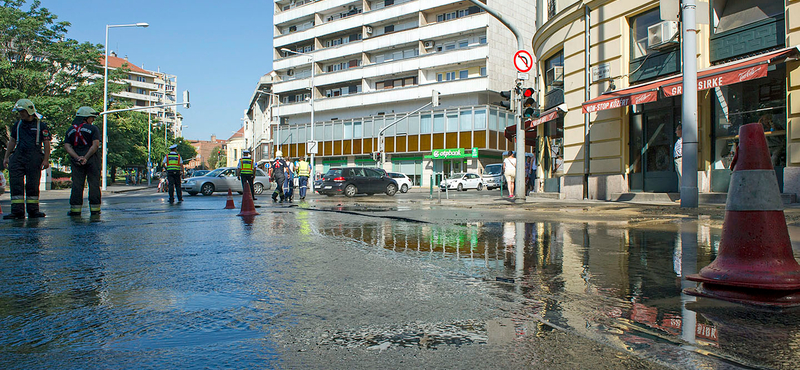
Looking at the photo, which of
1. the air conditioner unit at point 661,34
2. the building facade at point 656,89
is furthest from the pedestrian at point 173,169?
the air conditioner unit at point 661,34

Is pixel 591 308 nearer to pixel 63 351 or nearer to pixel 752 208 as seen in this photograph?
pixel 752 208

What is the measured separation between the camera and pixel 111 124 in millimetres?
49156

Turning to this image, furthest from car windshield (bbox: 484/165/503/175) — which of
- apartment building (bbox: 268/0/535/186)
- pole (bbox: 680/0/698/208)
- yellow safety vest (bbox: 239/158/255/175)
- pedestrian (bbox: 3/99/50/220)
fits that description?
pedestrian (bbox: 3/99/50/220)

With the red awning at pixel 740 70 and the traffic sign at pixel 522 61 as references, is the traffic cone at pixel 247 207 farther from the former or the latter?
the red awning at pixel 740 70

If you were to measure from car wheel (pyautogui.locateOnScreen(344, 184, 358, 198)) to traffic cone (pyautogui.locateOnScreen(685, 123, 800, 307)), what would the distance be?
22.1 meters

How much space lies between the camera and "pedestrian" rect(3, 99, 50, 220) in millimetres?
8500

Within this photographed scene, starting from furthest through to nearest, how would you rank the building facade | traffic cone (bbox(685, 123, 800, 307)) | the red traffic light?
the red traffic light
the building facade
traffic cone (bbox(685, 123, 800, 307))

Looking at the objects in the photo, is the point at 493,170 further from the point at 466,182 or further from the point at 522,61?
the point at 522,61

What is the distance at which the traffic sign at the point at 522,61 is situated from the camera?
15625 millimetres

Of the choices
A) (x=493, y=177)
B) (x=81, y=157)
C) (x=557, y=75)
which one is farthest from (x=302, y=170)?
(x=493, y=177)

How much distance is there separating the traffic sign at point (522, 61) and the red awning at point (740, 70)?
13.4 ft

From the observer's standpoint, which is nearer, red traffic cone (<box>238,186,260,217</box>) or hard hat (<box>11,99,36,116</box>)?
hard hat (<box>11,99,36,116</box>)

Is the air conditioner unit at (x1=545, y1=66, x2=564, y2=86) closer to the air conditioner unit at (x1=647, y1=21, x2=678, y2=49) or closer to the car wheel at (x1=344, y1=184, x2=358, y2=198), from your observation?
the air conditioner unit at (x1=647, y1=21, x2=678, y2=49)

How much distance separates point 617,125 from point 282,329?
15.4 metres
